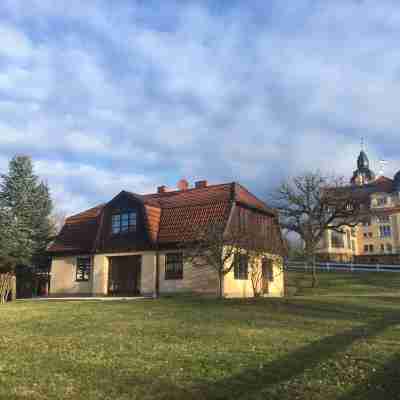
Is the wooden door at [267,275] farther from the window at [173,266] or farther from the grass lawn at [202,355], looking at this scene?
the grass lawn at [202,355]

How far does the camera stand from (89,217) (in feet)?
103

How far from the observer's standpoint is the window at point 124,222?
91.6ft

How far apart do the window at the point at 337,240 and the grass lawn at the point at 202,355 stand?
52.8 meters

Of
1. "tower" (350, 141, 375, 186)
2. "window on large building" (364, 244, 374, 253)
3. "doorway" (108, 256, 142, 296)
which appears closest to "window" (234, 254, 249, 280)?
"doorway" (108, 256, 142, 296)

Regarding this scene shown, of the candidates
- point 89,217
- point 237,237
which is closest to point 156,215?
point 89,217

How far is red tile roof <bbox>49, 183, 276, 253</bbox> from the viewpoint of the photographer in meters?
25.9

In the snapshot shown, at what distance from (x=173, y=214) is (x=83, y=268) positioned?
7.33 m

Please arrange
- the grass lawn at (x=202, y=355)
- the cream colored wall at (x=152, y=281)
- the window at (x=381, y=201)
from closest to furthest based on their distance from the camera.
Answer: the grass lawn at (x=202, y=355)
the cream colored wall at (x=152, y=281)
the window at (x=381, y=201)

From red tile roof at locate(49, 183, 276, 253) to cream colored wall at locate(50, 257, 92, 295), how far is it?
0.84 metres

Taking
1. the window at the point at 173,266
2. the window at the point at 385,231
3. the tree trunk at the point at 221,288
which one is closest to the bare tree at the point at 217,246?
the tree trunk at the point at 221,288

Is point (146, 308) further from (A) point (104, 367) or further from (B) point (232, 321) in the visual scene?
(A) point (104, 367)

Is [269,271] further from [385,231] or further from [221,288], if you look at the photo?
[385,231]

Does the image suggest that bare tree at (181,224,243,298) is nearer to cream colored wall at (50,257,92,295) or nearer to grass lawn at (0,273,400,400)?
grass lawn at (0,273,400,400)

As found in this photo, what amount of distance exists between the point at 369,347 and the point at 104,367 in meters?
5.23
